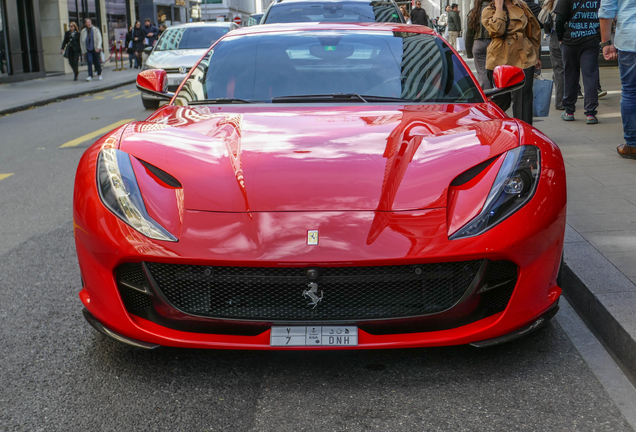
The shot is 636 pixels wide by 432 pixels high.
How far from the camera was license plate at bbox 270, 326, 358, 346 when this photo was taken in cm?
268

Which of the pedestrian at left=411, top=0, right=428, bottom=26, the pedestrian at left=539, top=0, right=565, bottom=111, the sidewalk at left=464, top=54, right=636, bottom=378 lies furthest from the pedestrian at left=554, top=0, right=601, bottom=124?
the pedestrian at left=411, top=0, right=428, bottom=26

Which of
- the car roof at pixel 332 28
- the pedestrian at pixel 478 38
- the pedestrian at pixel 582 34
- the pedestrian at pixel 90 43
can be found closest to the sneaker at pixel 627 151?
the pedestrian at pixel 582 34

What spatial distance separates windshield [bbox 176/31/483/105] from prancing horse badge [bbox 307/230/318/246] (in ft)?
A: 4.67

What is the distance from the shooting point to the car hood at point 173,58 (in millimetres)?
14211

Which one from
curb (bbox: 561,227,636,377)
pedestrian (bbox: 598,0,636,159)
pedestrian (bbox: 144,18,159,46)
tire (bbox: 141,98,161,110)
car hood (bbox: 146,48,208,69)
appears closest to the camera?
curb (bbox: 561,227,636,377)

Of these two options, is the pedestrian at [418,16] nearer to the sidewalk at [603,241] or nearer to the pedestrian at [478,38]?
the pedestrian at [478,38]

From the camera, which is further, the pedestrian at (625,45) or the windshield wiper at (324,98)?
the pedestrian at (625,45)

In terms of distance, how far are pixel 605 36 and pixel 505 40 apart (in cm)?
134

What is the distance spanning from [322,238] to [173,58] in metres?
12.6

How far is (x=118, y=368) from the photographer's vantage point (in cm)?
298

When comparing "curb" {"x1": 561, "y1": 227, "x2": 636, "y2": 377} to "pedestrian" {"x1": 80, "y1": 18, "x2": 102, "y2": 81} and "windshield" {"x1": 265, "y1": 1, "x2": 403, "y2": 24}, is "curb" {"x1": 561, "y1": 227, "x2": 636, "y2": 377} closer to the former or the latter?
"windshield" {"x1": 265, "y1": 1, "x2": 403, "y2": 24}

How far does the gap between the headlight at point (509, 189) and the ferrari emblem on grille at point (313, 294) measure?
1.70ft

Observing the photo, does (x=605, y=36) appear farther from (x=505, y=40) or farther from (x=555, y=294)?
(x=555, y=294)

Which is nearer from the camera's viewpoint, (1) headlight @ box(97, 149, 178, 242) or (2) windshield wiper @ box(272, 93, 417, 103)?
(1) headlight @ box(97, 149, 178, 242)
